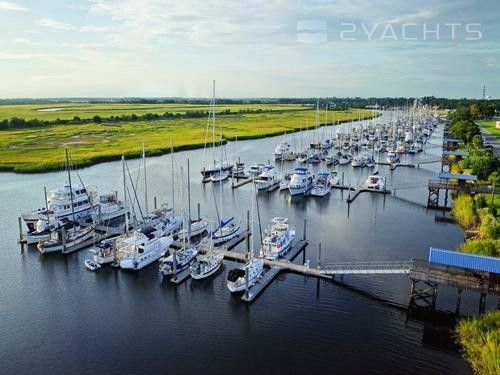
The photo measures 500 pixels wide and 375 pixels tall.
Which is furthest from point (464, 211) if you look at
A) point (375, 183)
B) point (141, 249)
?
point (141, 249)

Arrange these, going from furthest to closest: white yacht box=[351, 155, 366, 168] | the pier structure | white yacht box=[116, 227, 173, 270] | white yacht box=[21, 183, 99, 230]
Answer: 1. white yacht box=[351, 155, 366, 168]
2. the pier structure
3. white yacht box=[21, 183, 99, 230]
4. white yacht box=[116, 227, 173, 270]

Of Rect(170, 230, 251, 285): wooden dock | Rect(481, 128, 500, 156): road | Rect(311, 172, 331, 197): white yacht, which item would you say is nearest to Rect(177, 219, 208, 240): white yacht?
Rect(170, 230, 251, 285): wooden dock

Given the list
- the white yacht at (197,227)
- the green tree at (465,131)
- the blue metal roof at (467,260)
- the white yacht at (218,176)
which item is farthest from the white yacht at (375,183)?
the green tree at (465,131)

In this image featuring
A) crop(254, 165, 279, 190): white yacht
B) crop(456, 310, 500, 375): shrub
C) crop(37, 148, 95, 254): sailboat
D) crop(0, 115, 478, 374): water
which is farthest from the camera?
crop(254, 165, 279, 190): white yacht

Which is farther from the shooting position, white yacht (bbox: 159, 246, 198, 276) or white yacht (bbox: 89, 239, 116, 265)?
white yacht (bbox: 89, 239, 116, 265)

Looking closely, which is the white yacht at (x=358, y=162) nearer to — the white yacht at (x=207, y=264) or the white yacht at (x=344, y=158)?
the white yacht at (x=344, y=158)

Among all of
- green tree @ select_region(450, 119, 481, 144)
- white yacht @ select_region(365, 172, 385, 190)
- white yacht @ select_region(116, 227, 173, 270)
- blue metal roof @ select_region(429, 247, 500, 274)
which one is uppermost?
green tree @ select_region(450, 119, 481, 144)

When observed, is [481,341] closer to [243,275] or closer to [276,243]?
[243,275]

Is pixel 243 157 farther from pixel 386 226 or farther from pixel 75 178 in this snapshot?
pixel 386 226

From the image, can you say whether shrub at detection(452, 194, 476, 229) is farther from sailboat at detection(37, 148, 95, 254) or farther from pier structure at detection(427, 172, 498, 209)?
sailboat at detection(37, 148, 95, 254)
